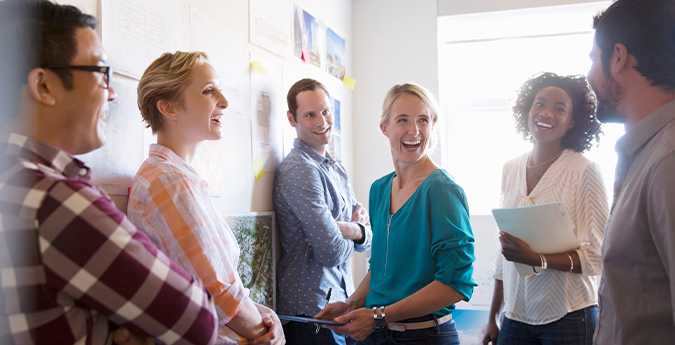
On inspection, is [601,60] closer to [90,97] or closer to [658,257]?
[658,257]

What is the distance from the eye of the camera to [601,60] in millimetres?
1199

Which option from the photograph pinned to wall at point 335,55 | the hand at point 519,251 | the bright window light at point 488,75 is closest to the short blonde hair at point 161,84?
the hand at point 519,251

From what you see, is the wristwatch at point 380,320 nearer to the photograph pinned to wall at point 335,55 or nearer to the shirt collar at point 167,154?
the shirt collar at point 167,154

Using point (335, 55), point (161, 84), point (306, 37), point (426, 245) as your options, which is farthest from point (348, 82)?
point (161, 84)

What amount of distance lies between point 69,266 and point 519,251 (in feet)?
4.91

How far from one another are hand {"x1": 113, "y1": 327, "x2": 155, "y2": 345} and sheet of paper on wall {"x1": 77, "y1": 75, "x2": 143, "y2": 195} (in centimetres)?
54

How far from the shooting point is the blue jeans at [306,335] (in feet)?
6.66

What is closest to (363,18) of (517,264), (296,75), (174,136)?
(296,75)

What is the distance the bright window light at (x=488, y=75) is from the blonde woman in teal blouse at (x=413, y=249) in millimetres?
2110

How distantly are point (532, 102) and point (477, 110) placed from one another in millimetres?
1716

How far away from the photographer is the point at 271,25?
225 centimetres

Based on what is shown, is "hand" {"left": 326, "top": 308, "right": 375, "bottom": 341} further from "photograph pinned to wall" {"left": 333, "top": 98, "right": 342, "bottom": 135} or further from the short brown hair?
"photograph pinned to wall" {"left": 333, "top": 98, "right": 342, "bottom": 135}

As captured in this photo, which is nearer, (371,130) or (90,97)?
(90,97)

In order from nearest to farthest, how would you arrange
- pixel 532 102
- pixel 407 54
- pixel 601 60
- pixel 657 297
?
pixel 657 297, pixel 601 60, pixel 532 102, pixel 407 54
